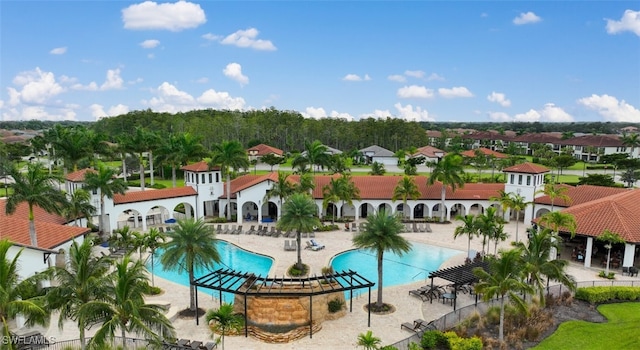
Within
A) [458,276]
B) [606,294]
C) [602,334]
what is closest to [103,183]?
[458,276]

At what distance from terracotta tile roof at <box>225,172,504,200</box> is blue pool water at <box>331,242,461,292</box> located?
10.9 metres

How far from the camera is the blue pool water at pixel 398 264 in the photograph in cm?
3183

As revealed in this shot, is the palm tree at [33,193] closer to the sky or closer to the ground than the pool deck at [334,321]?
closer to the sky

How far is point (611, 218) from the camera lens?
3328 centimetres

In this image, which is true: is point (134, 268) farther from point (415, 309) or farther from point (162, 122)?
point (162, 122)

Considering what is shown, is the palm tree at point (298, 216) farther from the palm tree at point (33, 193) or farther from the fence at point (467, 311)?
the palm tree at point (33, 193)

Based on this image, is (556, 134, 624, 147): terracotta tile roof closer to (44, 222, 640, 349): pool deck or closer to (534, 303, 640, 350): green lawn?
(44, 222, 640, 349): pool deck

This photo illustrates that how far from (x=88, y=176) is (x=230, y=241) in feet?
45.5

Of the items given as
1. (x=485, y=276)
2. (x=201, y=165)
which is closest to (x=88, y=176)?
(x=201, y=165)

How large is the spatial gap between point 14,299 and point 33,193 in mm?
13517

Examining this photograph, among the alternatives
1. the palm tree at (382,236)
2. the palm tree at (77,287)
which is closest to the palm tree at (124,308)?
the palm tree at (77,287)

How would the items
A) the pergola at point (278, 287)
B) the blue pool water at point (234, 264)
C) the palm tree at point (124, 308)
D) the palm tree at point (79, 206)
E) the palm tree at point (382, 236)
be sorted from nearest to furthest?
the palm tree at point (124, 308), the pergola at point (278, 287), the palm tree at point (382, 236), the blue pool water at point (234, 264), the palm tree at point (79, 206)

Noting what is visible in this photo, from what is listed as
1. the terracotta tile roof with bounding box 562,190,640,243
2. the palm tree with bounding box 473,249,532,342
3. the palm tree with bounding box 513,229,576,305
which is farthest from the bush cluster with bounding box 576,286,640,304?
the palm tree with bounding box 473,249,532,342

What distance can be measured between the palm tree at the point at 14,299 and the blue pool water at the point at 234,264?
1390 cm
